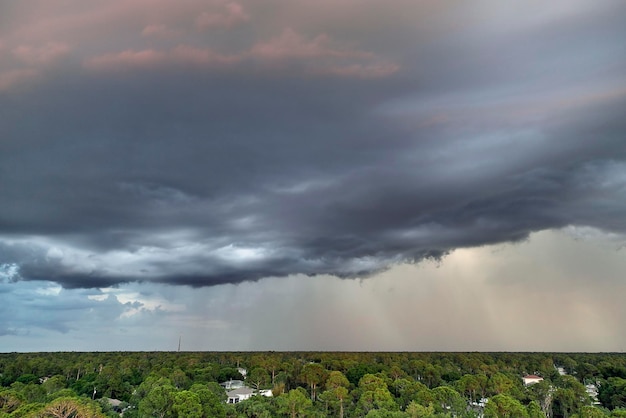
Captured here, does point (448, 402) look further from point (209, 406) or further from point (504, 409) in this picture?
point (209, 406)

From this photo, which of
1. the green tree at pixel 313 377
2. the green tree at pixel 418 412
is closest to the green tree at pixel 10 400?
the green tree at pixel 418 412

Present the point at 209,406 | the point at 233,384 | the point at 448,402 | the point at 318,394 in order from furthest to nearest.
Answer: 1. the point at 233,384
2. the point at 318,394
3. the point at 448,402
4. the point at 209,406

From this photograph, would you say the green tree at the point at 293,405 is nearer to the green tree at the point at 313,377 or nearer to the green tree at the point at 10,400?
the green tree at the point at 313,377

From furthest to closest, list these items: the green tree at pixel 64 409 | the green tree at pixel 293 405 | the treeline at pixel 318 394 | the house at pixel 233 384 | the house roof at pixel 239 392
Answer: the house at pixel 233 384 → the house roof at pixel 239 392 → the green tree at pixel 293 405 → the treeline at pixel 318 394 → the green tree at pixel 64 409

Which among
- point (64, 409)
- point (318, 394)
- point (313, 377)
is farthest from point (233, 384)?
point (64, 409)

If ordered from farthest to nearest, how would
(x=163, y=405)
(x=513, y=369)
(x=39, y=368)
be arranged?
1. (x=513, y=369)
2. (x=39, y=368)
3. (x=163, y=405)

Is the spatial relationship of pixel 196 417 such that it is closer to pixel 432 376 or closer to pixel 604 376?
pixel 432 376

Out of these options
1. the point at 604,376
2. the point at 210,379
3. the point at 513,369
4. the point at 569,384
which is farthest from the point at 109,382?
the point at 604,376

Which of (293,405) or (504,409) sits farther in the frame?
(293,405)

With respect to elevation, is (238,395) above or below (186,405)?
below

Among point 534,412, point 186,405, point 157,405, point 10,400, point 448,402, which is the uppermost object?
point 10,400

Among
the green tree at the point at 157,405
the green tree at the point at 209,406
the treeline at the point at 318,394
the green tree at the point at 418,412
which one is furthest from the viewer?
the green tree at the point at 157,405
